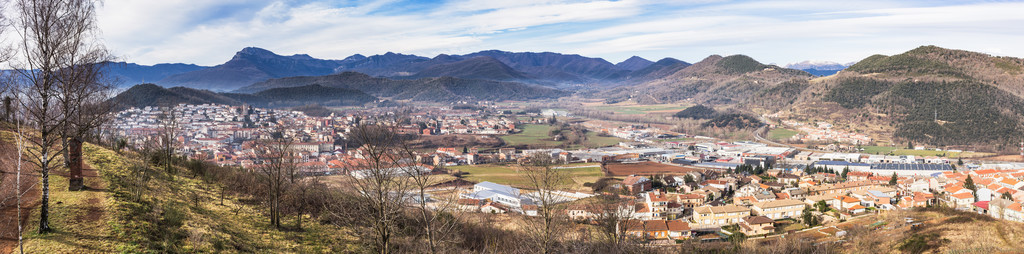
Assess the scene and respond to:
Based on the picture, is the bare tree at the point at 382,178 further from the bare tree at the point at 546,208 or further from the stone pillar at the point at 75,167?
the stone pillar at the point at 75,167

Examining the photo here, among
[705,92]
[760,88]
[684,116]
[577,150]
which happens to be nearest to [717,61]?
[705,92]

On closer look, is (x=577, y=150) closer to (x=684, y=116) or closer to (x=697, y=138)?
(x=697, y=138)

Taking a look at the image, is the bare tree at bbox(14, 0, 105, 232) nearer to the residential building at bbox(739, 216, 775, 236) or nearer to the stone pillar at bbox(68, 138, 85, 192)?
the stone pillar at bbox(68, 138, 85, 192)

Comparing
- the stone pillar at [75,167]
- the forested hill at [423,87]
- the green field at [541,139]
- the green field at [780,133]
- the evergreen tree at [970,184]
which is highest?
the forested hill at [423,87]

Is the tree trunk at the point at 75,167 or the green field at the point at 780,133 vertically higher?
the tree trunk at the point at 75,167

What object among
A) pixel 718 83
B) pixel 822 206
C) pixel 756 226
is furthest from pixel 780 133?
pixel 718 83

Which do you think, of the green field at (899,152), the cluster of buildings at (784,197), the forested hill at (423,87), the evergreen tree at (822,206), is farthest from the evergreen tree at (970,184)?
the forested hill at (423,87)

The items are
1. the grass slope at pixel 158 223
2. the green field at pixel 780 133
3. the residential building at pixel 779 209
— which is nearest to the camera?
the grass slope at pixel 158 223

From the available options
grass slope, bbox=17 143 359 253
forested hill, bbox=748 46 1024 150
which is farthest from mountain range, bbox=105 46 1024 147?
grass slope, bbox=17 143 359 253
